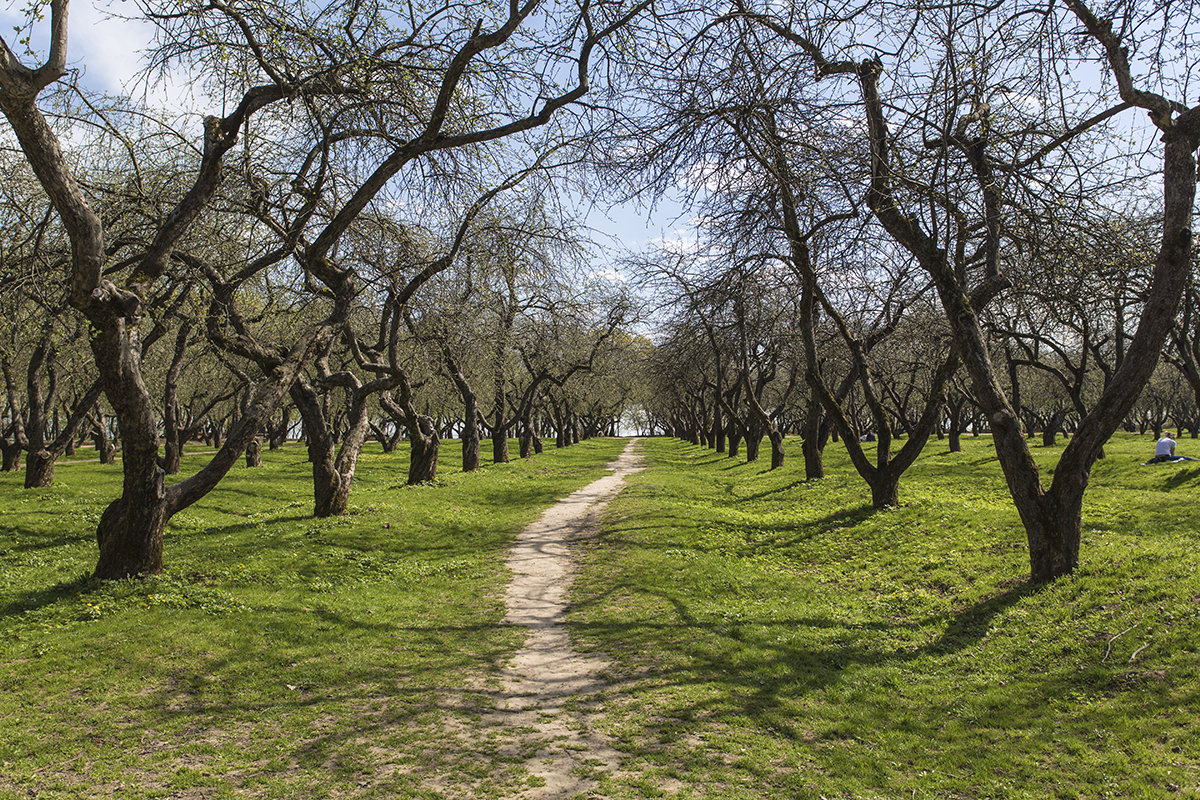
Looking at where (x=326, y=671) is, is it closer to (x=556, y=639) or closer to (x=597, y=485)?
(x=556, y=639)

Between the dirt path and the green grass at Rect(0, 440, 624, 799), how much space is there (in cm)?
21

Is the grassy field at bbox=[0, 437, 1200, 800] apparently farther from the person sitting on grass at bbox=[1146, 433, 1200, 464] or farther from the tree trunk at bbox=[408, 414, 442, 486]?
the person sitting on grass at bbox=[1146, 433, 1200, 464]

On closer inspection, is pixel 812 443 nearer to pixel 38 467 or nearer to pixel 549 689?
pixel 549 689

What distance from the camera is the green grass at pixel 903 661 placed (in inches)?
193

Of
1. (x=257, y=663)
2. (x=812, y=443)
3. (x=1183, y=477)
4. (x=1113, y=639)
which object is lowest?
(x=257, y=663)

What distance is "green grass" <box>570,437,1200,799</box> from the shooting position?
16.1 feet

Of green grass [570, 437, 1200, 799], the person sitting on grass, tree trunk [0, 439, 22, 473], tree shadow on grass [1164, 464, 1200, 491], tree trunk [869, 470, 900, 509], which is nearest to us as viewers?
green grass [570, 437, 1200, 799]

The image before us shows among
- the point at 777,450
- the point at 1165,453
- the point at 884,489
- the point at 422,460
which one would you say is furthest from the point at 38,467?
the point at 1165,453

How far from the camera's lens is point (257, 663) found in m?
6.98

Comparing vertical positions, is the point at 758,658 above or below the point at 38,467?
below

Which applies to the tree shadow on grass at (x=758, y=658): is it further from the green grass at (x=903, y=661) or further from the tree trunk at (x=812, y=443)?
the tree trunk at (x=812, y=443)

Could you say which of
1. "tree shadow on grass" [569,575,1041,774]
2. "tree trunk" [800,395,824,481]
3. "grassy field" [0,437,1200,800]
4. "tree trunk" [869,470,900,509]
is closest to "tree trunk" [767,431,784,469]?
"tree trunk" [800,395,824,481]

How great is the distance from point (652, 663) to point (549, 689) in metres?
1.15

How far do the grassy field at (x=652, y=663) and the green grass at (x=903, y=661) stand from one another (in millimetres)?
30
